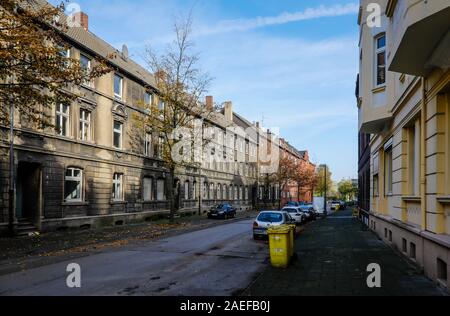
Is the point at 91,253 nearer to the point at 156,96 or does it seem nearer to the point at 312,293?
the point at 312,293

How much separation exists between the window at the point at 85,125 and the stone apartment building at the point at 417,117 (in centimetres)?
1618

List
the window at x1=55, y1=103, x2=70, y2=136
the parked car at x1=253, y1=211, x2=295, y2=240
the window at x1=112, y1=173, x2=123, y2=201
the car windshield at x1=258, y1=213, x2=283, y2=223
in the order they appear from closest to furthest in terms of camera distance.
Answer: the parked car at x1=253, y1=211, x2=295, y2=240
the car windshield at x1=258, y1=213, x2=283, y2=223
the window at x1=55, y1=103, x2=70, y2=136
the window at x1=112, y1=173, x2=123, y2=201

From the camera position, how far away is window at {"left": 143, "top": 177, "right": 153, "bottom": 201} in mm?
32594

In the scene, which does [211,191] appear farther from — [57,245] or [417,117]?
[417,117]

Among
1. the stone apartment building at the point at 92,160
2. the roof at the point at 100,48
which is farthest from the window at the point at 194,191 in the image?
the roof at the point at 100,48

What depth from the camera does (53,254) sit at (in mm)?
14648

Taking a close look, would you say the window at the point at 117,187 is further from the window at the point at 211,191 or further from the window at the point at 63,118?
the window at the point at 211,191

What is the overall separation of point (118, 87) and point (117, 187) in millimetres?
6854

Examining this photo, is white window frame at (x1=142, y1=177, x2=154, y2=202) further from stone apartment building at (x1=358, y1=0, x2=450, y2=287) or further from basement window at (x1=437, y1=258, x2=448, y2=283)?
basement window at (x1=437, y1=258, x2=448, y2=283)

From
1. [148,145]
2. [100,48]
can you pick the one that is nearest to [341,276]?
[100,48]

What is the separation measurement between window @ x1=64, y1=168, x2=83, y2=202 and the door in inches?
85.2

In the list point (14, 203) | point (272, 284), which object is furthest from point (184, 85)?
point (272, 284)

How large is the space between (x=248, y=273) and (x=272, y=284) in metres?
1.98

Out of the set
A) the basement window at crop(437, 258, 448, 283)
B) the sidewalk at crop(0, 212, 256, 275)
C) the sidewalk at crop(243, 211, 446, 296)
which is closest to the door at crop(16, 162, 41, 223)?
the sidewalk at crop(0, 212, 256, 275)
